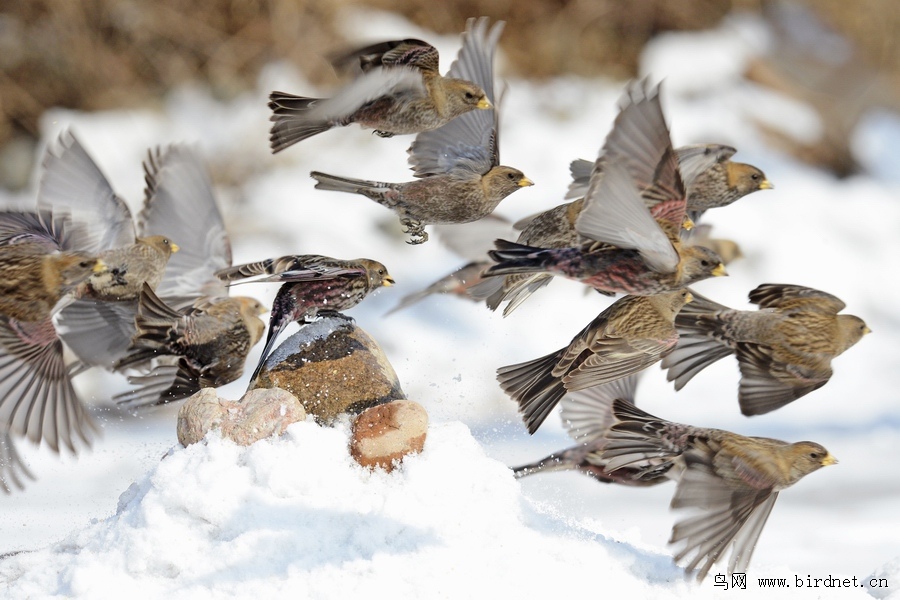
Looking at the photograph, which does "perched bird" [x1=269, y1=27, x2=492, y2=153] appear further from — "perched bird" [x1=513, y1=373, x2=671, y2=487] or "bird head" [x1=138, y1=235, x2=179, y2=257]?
"perched bird" [x1=513, y1=373, x2=671, y2=487]

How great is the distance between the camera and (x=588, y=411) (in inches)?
149

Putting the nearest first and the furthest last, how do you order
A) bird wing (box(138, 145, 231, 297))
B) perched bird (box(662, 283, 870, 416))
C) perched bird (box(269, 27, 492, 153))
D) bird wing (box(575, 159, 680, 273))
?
bird wing (box(575, 159, 680, 273)) < perched bird (box(269, 27, 492, 153)) < perched bird (box(662, 283, 870, 416)) < bird wing (box(138, 145, 231, 297))

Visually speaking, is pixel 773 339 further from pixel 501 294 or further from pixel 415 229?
pixel 415 229

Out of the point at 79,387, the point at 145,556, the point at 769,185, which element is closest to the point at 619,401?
the point at 769,185

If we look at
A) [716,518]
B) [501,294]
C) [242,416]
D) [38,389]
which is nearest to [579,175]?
[501,294]

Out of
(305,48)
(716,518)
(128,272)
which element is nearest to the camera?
(716,518)

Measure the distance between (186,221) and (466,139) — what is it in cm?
121

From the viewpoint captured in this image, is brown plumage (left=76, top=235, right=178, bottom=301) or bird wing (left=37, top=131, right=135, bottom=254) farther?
bird wing (left=37, top=131, right=135, bottom=254)

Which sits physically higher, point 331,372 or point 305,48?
point 305,48

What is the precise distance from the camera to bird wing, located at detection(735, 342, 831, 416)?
324 centimetres

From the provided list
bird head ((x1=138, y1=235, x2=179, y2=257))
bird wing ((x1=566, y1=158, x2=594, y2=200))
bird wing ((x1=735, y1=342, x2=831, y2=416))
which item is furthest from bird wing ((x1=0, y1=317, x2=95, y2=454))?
bird wing ((x1=735, y1=342, x2=831, y2=416))

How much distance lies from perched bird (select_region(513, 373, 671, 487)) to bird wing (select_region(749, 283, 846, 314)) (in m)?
0.59

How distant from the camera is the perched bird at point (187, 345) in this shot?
346cm

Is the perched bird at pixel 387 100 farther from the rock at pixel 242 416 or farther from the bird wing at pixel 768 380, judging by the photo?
the bird wing at pixel 768 380
